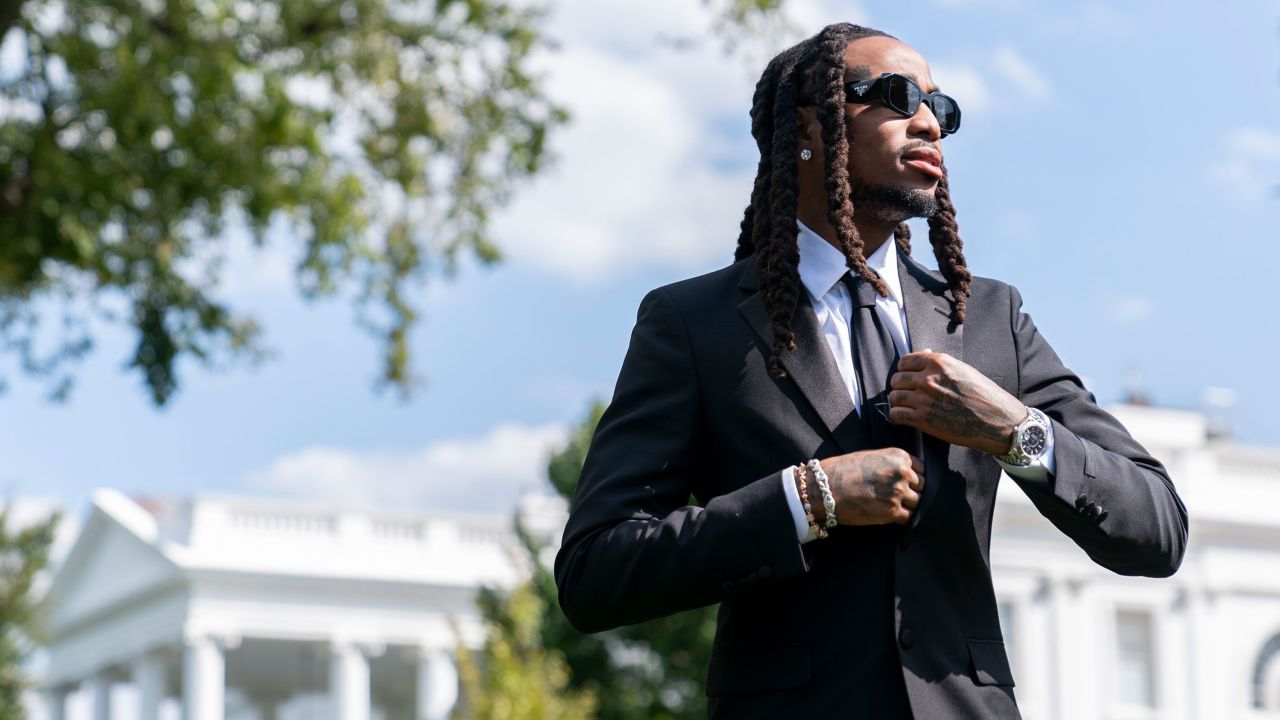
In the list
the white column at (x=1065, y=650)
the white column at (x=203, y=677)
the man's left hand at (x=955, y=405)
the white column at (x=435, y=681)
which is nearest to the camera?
the man's left hand at (x=955, y=405)

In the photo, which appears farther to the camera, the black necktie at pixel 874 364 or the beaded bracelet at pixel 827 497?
the black necktie at pixel 874 364

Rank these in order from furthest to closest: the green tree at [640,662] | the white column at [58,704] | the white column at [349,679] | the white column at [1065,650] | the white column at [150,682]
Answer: the white column at [58,704] → the white column at [150,682] → the white column at [349,679] → the white column at [1065,650] → the green tree at [640,662]

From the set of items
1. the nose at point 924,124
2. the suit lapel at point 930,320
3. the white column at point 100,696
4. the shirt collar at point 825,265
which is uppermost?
the white column at point 100,696

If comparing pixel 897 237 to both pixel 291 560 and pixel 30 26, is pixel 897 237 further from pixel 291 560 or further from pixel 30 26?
pixel 291 560

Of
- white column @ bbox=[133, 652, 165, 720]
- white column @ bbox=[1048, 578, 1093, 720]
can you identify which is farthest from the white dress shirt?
white column @ bbox=[133, 652, 165, 720]

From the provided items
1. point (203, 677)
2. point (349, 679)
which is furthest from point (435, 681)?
point (203, 677)

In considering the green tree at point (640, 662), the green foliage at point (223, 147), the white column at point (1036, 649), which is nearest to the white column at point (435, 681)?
the white column at point (1036, 649)

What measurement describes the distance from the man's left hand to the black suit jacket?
102 mm

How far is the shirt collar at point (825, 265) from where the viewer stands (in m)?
3.30

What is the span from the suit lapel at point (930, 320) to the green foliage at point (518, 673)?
20.9 meters

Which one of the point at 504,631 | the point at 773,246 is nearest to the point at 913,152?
the point at 773,246

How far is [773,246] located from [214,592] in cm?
4721

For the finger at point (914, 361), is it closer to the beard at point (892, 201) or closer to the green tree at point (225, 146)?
the beard at point (892, 201)

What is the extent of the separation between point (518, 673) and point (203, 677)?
26531mm
